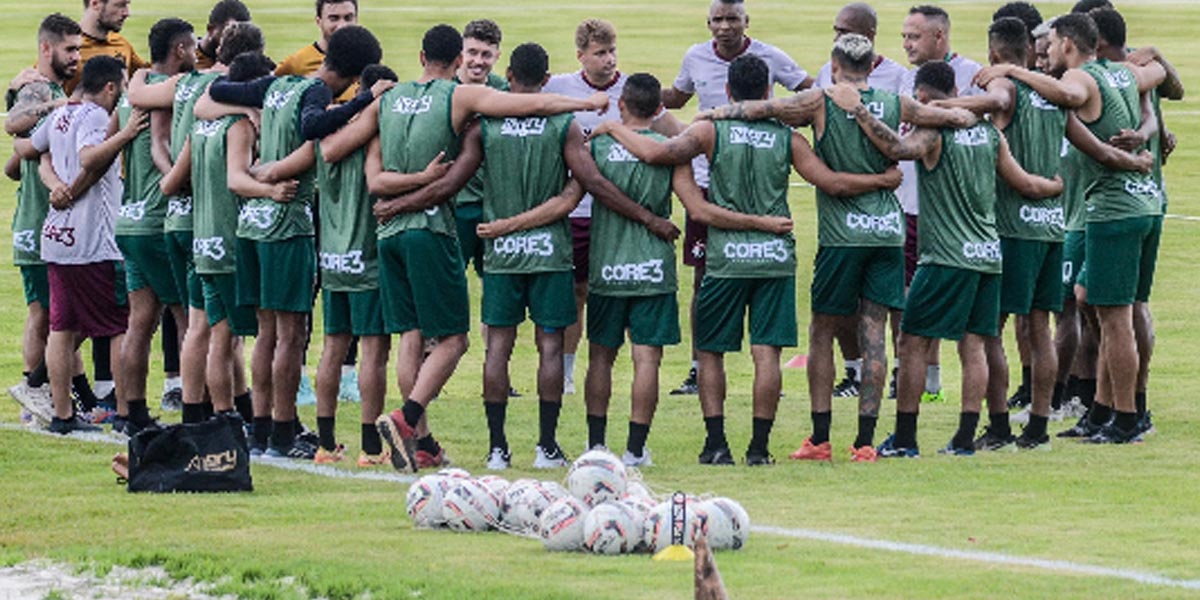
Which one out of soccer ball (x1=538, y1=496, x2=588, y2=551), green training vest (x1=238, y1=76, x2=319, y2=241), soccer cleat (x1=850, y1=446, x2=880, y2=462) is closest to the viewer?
soccer ball (x1=538, y1=496, x2=588, y2=551)

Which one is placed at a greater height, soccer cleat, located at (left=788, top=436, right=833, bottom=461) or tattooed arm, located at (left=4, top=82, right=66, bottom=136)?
tattooed arm, located at (left=4, top=82, right=66, bottom=136)

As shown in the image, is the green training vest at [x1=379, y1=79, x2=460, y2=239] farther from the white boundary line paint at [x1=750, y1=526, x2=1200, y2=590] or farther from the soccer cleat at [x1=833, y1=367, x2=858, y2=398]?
the soccer cleat at [x1=833, y1=367, x2=858, y2=398]

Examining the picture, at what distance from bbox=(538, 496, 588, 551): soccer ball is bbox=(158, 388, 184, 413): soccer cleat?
19.5 ft

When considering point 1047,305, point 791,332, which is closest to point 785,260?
point 791,332

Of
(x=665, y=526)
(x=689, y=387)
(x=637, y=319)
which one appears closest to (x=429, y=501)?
(x=665, y=526)

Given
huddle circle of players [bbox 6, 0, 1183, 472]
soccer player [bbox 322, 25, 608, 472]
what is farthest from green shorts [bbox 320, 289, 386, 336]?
soccer player [bbox 322, 25, 608, 472]

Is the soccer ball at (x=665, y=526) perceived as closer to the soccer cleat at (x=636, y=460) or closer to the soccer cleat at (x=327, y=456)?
the soccer cleat at (x=636, y=460)

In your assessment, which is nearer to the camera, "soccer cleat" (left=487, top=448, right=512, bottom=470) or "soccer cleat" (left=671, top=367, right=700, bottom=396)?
"soccer cleat" (left=487, top=448, right=512, bottom=470)

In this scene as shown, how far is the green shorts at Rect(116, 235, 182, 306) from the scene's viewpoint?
1430 cm

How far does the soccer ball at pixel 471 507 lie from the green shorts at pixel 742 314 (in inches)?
97.5

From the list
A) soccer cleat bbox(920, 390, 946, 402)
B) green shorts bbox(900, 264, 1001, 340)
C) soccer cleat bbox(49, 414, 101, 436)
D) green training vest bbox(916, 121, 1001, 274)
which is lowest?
soccer cleat bbox(920, 390, 946, 402)

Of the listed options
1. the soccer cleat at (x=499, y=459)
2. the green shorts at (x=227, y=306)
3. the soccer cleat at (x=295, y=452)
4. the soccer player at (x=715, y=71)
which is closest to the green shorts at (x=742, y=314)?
the soccer cleat at (x=499, y=459)

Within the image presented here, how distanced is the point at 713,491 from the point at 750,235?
163cm

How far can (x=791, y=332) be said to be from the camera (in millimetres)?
13141
